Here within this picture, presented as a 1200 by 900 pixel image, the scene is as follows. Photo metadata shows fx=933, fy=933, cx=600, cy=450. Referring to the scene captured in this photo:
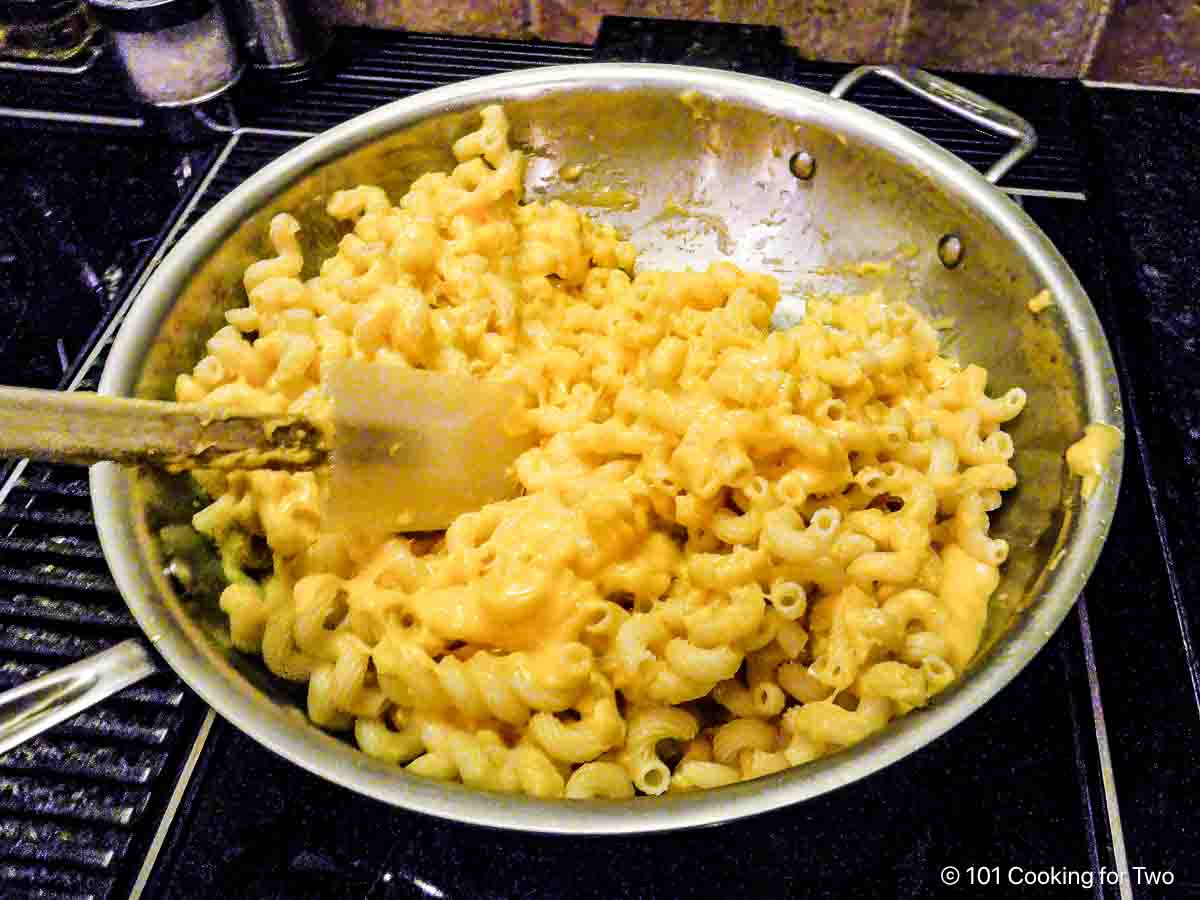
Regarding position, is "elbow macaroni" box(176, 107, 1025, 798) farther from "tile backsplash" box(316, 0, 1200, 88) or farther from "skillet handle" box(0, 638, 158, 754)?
"tile backsplash" box(316, 0, 1200, 88)

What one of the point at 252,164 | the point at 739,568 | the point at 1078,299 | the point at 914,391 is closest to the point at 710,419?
the point at 739,568

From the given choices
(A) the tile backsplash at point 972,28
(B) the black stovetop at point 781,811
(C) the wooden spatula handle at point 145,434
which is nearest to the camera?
(C) the wooden spatula handle at point 145,434

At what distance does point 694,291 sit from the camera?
113 cm

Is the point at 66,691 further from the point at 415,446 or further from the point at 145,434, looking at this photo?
the point at 415,446

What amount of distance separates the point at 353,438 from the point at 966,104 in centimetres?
97

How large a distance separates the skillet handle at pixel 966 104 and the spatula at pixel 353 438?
693 mm

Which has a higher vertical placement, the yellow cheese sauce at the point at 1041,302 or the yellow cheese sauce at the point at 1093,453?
the yellow cheese sauce at the point at 1041,302

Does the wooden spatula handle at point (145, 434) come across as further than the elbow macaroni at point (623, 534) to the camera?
No

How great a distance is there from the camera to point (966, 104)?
4.26 ft

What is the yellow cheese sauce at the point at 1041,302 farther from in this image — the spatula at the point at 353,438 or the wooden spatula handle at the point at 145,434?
the wooden spatula handle at the point at 145,434

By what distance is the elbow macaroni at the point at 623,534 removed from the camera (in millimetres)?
861

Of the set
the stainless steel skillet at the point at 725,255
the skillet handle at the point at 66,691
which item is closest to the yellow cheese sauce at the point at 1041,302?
the stainless steel skillet at the point at 725,255

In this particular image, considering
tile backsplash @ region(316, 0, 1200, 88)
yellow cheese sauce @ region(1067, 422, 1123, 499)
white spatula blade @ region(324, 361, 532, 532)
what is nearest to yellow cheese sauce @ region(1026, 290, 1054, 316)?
yellow cheese sauce @ region(1067, 422, 1123, 499)

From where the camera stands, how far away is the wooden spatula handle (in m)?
0.68
